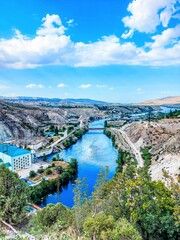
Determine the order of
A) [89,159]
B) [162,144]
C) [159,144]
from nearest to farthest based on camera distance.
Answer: [162,144], [159,144], [89,159]

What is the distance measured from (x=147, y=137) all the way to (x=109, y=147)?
40.0ft

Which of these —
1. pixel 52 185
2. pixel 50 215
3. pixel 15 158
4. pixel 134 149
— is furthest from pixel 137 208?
pixel 134 149

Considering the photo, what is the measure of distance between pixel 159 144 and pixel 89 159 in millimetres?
15301

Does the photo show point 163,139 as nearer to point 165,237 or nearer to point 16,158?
point 16,158

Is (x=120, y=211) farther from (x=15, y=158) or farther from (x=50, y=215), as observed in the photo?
(x=15, y=158)

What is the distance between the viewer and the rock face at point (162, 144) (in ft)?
115

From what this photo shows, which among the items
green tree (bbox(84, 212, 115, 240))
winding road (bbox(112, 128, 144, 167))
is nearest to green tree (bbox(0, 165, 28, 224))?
green tree (bbox(84, 212, 115, 240))

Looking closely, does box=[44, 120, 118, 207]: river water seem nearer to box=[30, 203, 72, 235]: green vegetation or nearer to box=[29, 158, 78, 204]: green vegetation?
box=[29, 158, 78, 204]: green vegetation

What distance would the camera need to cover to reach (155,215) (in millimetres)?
13555

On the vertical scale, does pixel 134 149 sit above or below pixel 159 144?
below

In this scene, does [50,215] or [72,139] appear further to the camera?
[72,139]

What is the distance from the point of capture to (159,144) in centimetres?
5109

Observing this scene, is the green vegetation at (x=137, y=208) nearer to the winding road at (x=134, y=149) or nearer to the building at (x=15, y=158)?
the winding road at (x=134, y=149)

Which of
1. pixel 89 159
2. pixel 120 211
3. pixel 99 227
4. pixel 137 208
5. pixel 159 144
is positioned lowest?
pixel 89 159
